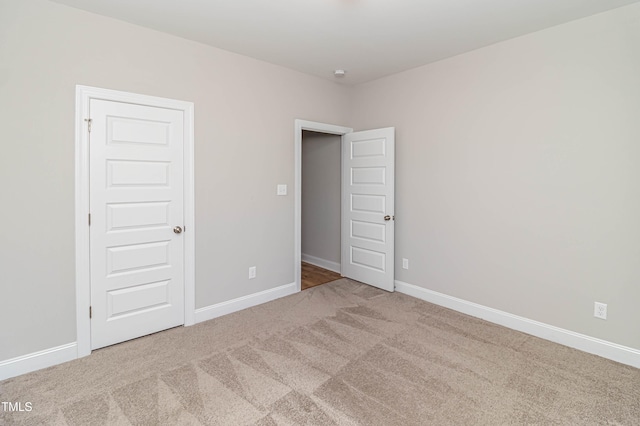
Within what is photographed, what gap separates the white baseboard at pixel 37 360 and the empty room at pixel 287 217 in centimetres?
2

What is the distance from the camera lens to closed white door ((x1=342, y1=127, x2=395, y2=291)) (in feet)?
13.2

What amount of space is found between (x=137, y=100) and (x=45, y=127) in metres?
0.68

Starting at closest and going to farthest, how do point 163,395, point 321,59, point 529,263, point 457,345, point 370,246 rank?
point 163,395 < point 457,345 < point 529,263 < point 321,59 < point 370,246

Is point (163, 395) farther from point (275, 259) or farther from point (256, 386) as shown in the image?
point (275, 259)

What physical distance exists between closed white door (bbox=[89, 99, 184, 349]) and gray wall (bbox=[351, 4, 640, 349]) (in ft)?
8.55

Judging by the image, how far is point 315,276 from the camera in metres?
4.75

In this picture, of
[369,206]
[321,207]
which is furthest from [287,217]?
[321,207]

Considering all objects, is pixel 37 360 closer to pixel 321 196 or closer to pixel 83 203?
pixel 83 203

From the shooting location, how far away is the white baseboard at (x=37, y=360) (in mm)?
2297

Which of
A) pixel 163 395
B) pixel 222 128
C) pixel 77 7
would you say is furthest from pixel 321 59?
pixel 163 395

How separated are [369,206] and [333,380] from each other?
240 centimetres

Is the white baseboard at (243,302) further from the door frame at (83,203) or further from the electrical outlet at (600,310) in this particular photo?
the electrical outlet at (600,310)

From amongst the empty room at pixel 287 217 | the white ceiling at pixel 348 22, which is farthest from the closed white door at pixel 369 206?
the white ceiling at pixel 348 22

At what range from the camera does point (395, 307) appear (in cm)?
358
